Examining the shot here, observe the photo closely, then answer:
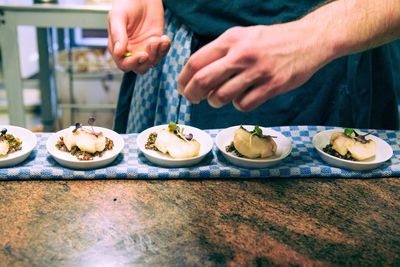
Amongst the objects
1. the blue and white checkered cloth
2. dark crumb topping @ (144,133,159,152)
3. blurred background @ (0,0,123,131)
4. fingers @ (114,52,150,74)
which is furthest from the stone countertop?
blurred background @ (0,0,123,131)

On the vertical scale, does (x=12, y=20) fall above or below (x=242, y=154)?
above

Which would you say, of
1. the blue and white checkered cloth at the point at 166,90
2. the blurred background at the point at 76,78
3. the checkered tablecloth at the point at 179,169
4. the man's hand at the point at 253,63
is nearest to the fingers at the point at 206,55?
the man's hand at the point at 253,63

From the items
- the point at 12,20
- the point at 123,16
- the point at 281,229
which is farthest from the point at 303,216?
the point at 12,20

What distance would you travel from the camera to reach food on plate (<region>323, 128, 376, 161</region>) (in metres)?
1.17

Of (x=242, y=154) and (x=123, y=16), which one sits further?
(x=123, y=16)

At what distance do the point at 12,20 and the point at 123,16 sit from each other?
89cm

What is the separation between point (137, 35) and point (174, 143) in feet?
1.38

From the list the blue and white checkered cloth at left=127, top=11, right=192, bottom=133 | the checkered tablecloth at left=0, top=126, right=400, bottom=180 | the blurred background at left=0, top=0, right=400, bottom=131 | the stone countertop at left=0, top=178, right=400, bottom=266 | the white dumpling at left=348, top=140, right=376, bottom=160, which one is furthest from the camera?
the blurred background at left=0, top=0, right=400, bottom=131

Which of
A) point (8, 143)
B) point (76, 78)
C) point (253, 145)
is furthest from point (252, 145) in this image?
point (76, 78)

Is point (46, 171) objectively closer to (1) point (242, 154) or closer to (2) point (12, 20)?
(1) point (242, 154)

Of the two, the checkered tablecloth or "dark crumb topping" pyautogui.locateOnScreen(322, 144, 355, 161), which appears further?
"dark crumb topping" pyautogui.locateOnScreen(322, 144, 355, 161)

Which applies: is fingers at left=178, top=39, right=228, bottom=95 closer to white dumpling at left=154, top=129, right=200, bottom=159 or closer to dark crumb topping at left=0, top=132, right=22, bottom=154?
white dumpling at left=154, top=129, right=200, bottom=159

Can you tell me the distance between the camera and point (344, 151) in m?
1.18

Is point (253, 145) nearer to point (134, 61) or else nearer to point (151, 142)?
point (151, 142)
